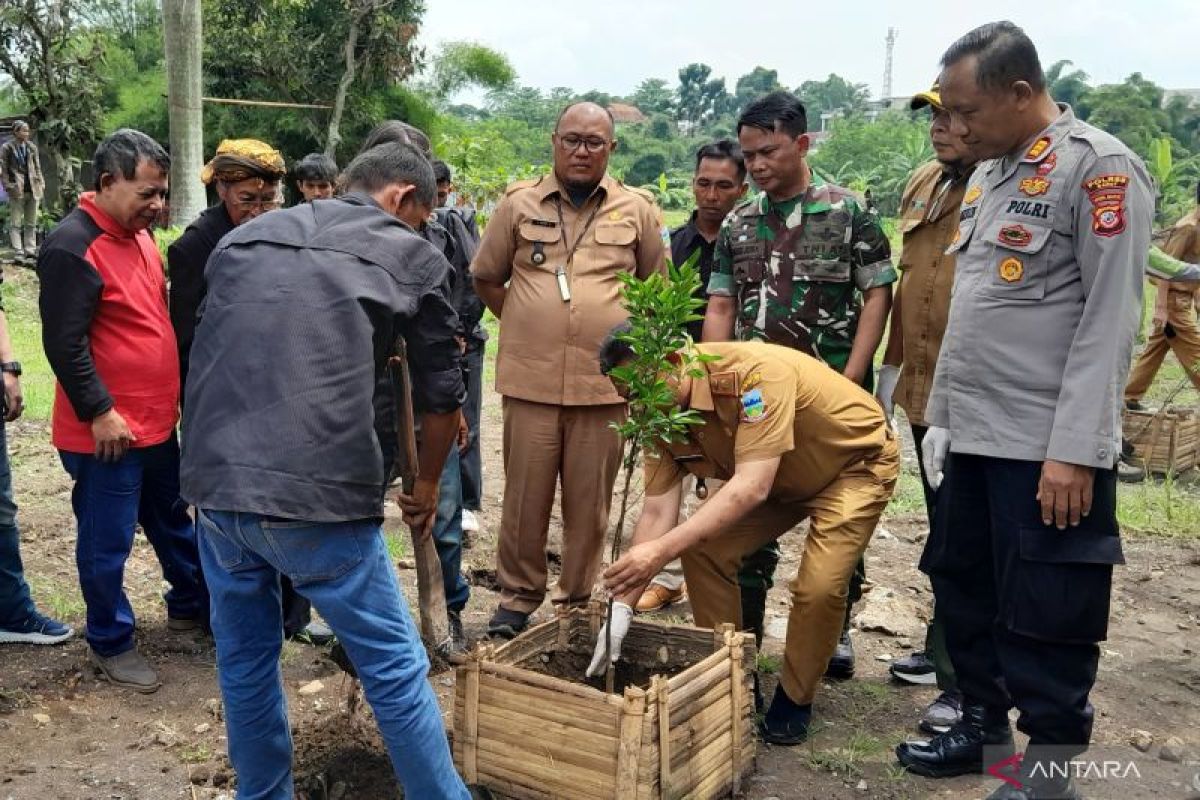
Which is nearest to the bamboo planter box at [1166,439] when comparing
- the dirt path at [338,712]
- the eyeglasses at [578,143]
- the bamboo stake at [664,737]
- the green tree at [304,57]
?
the dirt path at [338,712]

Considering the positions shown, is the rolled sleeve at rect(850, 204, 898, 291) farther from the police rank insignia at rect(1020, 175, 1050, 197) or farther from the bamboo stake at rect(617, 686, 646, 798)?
the bamboo stake at rect(617, 686, 646, 798)

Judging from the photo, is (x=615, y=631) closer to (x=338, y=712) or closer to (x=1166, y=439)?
(x=338, y=712)

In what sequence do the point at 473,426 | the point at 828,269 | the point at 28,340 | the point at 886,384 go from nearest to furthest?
the point at 828,269 < the point at 886,384 < the point at 473,426 < the point at 28,340

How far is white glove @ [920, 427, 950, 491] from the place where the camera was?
3.30 metres

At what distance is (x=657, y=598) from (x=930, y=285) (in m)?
1.99

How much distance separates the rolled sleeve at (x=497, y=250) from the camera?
14.5ft

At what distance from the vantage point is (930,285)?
3.78 metres

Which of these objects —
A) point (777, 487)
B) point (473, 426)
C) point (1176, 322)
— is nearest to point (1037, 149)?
point (777, 487)

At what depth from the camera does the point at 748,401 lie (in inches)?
126

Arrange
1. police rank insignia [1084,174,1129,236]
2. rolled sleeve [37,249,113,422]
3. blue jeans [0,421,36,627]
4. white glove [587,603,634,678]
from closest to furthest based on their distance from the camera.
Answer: police rank insignia [1084,174,1129,236] → white glove [587,603,634,678] → rolled sleeve [37,249,113,422] → blue jeans [0,421,36,627]

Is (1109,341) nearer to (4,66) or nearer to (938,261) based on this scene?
(938,261)

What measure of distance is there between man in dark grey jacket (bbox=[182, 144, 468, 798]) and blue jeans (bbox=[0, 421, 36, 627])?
1773 millimetres

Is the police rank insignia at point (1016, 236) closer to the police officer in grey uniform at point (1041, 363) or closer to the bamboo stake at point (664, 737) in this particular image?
the police officer in grey uniform at point (1041, 363)

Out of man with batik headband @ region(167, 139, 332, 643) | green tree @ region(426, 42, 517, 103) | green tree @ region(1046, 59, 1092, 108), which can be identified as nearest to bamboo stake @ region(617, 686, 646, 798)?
man with batik headband @ region(167, 139, 332, 643)
